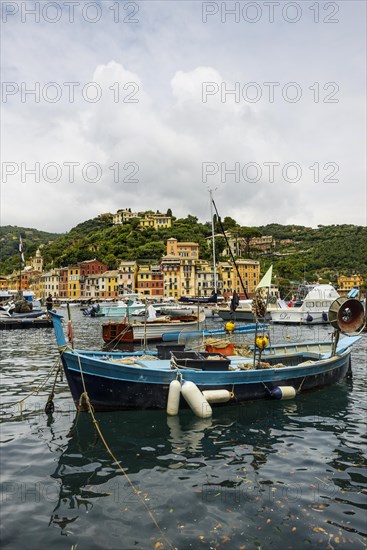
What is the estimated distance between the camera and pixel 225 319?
6366cm

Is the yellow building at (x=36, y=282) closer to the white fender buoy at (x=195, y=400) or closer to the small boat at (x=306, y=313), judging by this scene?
the small boat at (x=306, y=313)

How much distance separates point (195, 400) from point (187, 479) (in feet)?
12.5

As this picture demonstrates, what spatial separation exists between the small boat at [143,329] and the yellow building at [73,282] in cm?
9611

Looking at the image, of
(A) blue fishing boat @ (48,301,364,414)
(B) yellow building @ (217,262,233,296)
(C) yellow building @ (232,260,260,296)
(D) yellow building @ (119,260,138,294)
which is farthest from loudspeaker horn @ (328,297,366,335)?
(D) yellow building @ (119,260,138,294)

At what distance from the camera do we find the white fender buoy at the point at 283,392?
15.1m

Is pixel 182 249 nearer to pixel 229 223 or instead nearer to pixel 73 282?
pixel 73 282

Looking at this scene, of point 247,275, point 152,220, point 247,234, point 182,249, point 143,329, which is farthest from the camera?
point 152,220

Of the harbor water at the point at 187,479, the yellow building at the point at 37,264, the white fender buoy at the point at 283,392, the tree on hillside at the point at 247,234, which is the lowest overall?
the harbor water at the point at 187,479

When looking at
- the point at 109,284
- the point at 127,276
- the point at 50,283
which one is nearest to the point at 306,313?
the point at 127,276


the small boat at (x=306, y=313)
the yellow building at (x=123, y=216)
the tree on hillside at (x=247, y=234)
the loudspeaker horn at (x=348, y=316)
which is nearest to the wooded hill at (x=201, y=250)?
the tree on hillside at (x=247, y=234)

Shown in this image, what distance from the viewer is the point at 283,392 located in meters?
15.1

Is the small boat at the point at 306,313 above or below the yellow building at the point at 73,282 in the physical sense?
below

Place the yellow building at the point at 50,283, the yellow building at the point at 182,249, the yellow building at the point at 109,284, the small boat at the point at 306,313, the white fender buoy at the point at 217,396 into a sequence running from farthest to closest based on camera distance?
the yellow building at the point at 182,249, the yellow building at the point at 50,283, the yellow building at the point at 109,284, the small boat at the point at 306,313, the white fender buoy at the point at 217,396

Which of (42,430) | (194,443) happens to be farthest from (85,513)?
(42,430)
